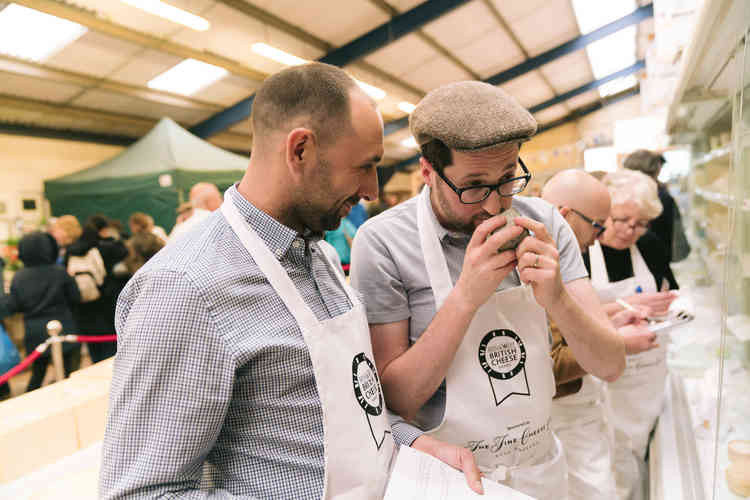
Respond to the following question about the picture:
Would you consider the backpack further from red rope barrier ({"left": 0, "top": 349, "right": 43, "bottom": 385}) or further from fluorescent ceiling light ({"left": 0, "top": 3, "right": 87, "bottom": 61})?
fluorescent ceiling light ({"left": 0, "top": 3, "right": 87, "bottom": 61})

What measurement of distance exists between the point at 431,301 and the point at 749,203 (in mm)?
1032

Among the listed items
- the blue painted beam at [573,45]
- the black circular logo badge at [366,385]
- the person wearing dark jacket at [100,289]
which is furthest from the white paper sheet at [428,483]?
the blue painted beam at [573,45]

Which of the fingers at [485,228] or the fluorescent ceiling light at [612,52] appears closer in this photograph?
the fingers at [485,228]

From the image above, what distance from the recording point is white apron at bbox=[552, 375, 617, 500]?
1.79 metres

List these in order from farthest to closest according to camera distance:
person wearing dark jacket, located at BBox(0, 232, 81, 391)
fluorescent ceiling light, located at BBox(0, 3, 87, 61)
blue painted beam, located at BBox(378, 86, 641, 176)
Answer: blue painted beam, located at BBox(378, 86, 641, 176)
fluorescent ceiling light, located at BBox(0, 3, 87, 61)
person wearing dark jacket, located at BBox(0, 232, 81, 391)

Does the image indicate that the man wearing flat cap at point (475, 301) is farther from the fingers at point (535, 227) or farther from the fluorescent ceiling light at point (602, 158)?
the fluorescent ceiling light at point (602, 158)

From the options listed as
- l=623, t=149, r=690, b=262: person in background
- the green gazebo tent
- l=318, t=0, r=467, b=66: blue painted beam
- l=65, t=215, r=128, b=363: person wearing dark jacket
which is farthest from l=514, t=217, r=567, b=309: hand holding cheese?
l=318, t=0, r=467, b=66: blue painted beam

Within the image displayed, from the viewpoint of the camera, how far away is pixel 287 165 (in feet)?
3.18

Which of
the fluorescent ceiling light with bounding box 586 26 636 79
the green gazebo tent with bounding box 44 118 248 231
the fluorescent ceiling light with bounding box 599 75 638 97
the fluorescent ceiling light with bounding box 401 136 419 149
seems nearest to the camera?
the green gazebo tent with bounding box 44 118 248 231

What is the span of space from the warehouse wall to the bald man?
10163 millimetres

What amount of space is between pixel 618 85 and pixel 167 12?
15.3 metres

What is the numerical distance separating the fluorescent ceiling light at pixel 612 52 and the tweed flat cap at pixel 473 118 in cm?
1205

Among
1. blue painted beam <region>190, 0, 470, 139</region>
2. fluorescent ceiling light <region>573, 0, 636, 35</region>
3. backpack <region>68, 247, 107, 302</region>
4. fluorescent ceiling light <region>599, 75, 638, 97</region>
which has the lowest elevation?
backpack <region>68, 247, 107, 302</region>

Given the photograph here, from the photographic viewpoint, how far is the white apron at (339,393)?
0.90 meters
